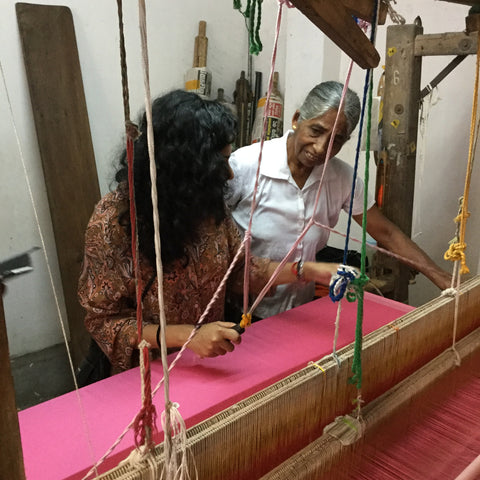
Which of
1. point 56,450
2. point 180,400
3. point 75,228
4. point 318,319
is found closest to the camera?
point 56,450

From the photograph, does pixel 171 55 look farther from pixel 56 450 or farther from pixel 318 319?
pixel 56 450

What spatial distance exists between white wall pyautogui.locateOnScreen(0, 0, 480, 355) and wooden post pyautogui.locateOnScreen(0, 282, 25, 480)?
1.90m

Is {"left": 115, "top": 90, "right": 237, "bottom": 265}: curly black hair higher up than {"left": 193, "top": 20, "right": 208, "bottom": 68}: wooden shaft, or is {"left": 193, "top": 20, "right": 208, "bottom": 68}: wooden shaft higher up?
{"left": 193, "top": 20, "right": 208, "bottom": 68}: wooden shaft

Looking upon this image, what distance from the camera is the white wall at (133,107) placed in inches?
88.3

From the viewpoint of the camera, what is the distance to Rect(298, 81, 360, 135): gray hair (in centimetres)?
141

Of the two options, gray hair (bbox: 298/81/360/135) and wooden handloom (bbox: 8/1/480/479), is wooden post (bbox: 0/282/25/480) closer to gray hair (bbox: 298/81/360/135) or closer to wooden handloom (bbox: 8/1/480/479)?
wooden handloom (bbox: 8/1/480/479)

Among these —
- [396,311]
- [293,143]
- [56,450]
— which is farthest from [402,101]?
[56,450]

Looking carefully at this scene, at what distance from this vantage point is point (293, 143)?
5.23 feet

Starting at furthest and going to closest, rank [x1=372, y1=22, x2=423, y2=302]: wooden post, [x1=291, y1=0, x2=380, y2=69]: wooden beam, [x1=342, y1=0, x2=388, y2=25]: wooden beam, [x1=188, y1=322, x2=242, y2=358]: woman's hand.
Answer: [x1=372, y1=22, x2=423, y2=302]: wooden post < [x1=188, y1=322, x2=242, y2=358]: woman's hand < [x1=342, y1=0, x2=388, y2=25]: wooden beam < [x1=291, y1=0, x2=380, y2=69]: wooden beam

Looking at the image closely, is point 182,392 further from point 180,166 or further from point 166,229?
point 180,166

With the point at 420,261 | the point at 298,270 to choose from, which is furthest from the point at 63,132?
the point at 420,261

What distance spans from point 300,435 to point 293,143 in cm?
105

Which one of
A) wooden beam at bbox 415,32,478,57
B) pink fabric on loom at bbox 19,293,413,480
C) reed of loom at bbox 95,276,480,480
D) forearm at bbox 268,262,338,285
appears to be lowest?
pink fabric on loom at bbox 19,293,413,480

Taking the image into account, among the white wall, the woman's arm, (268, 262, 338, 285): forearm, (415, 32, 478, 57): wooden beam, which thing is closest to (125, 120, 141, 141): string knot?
(268, 262, 338, 285): forearm
